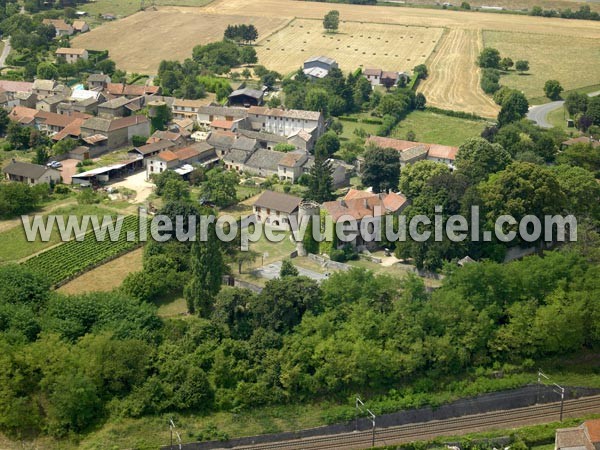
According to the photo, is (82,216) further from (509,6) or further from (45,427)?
(509,6)

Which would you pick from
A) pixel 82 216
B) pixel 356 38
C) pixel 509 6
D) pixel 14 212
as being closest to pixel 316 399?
pixel 82 216

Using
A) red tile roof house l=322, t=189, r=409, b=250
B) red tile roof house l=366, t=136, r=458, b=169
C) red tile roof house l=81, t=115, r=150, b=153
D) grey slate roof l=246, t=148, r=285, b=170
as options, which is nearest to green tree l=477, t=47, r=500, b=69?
red tile roof house l=366, t=136, r=458, b=169

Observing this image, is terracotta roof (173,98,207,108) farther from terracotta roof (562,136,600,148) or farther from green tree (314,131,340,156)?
terracotta roof (562,136,600,148)

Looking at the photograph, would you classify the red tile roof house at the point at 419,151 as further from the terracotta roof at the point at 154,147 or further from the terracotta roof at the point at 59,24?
the terracotta roof at the point at 59,24

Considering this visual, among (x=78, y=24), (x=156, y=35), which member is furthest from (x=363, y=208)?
(x=78, y=24)

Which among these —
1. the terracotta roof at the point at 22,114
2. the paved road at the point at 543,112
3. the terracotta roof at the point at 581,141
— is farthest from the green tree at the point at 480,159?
the terracotta roof at the point at 22,114

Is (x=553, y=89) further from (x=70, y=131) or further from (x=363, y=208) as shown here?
(x=70, y=131)

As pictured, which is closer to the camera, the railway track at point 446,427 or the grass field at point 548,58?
the railway track at point 446,427
